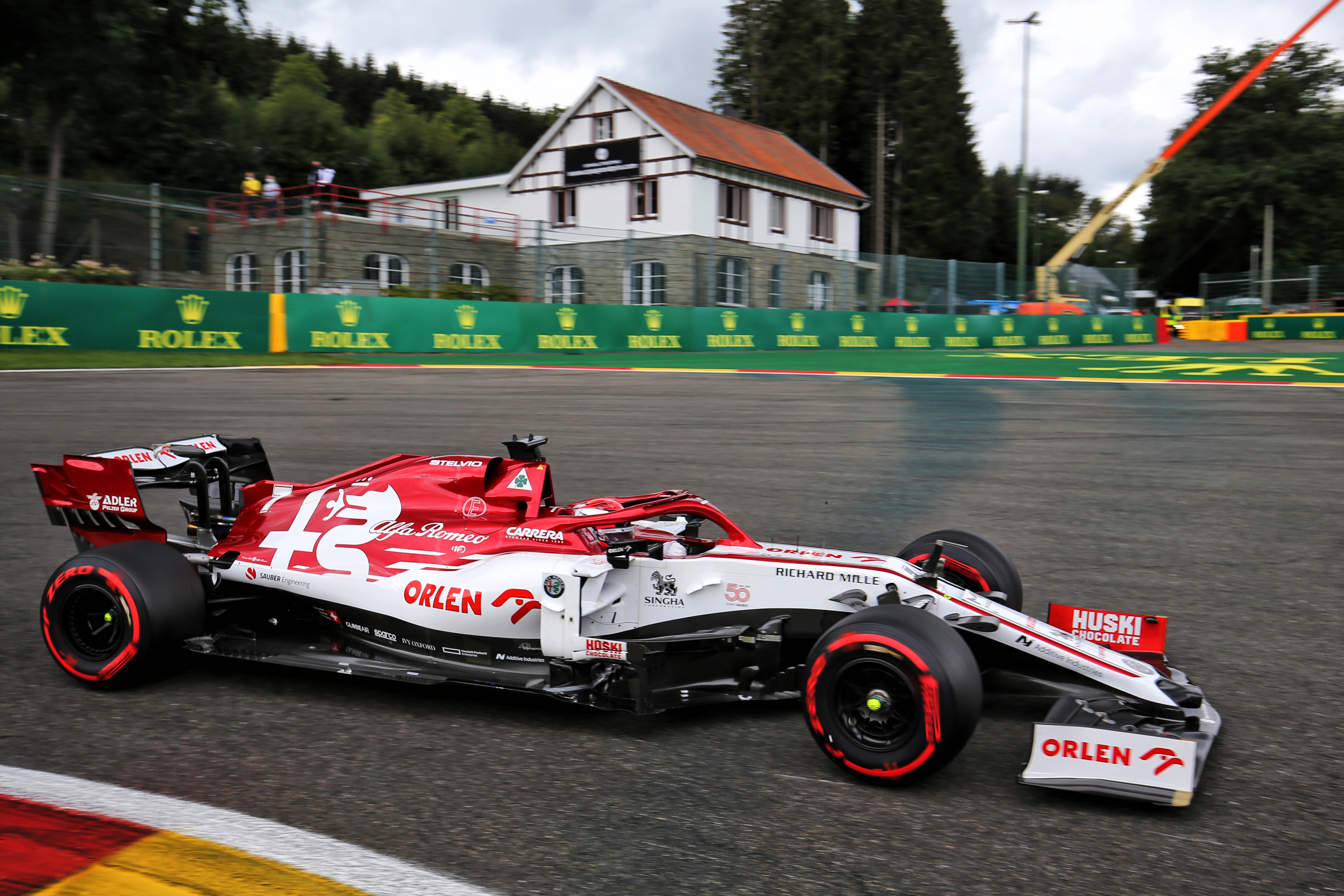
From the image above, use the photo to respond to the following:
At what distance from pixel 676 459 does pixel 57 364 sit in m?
12.7

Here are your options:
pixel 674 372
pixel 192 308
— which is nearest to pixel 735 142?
pixel 674 372

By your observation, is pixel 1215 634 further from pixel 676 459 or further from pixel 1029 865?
pixel 676 459

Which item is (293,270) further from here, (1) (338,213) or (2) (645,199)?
(2) (645,199)

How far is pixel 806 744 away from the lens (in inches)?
134

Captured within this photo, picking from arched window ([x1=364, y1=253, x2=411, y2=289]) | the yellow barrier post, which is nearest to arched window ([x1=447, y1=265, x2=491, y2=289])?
arched window ([x1=364, y1=253, x2=411, y2=289])

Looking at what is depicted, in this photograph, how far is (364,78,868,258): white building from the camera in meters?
38.1

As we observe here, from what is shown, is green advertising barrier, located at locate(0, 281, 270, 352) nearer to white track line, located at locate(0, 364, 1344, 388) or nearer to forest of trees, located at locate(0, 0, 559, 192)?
white track line, located at locate(0, 364, 1344, 388)

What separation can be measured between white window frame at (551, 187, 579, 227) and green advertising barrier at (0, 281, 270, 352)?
72.8 feet

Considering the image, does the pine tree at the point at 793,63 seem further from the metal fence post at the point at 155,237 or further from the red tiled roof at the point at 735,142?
the metal fence post at the point at 155,237

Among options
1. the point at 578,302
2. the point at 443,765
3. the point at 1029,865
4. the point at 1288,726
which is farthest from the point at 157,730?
the point at 578,302

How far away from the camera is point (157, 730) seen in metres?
3.50

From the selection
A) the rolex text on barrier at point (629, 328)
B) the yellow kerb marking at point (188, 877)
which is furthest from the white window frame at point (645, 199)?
the yellow kerb marking at point (188, 877)

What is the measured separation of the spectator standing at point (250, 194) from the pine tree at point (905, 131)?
1562 inches

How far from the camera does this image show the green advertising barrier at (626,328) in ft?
70.2
